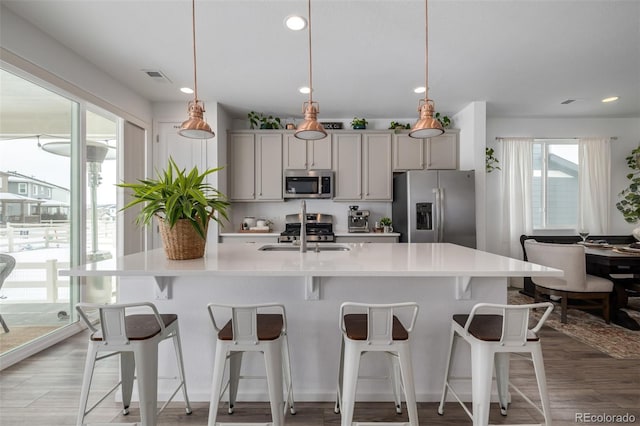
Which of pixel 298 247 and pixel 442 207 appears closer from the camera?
pixel 298 247

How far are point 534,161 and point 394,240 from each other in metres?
2.68

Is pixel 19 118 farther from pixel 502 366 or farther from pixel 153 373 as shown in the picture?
pixel 502 366

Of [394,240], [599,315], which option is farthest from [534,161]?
[394,240]

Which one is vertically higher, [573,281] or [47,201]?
[47,201]

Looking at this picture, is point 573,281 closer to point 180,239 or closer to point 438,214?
point 438,214

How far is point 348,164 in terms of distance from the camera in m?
4.30

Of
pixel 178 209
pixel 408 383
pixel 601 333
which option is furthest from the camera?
pixel 601 333

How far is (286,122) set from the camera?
4605 mm

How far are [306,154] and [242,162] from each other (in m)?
0.94

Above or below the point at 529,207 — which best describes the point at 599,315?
below

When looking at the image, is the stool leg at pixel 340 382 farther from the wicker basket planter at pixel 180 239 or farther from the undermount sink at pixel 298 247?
the wicker basket planter at pixel 180 239

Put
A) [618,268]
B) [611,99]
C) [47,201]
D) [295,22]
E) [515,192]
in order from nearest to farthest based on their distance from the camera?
[295,22], [47,201], [618,268], [611,99], [515,192]

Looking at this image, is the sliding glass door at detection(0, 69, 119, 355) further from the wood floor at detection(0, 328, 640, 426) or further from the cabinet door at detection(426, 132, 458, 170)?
the cabinet door at detection(426, 132, 458, 170)

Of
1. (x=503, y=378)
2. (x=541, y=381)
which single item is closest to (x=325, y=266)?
(x=541, y=381)
